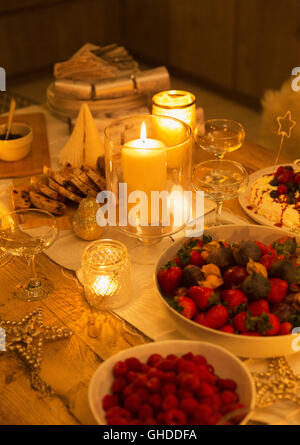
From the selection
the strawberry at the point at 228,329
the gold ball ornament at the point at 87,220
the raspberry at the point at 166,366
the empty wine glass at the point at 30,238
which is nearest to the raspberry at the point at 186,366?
the raspberry at the point at 166,366

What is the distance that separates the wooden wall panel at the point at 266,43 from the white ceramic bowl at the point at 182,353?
9.70 ft

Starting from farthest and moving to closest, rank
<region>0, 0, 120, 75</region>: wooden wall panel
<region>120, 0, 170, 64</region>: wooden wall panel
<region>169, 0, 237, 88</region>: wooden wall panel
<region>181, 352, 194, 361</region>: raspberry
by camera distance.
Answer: <region>120, 0, 170, 64</region>: wooden wall panel, <region>0, 0, 120, 75</region>: wooden wall panel, <region>169, 0, 237, 88</region>: wooden wall panel, <region>181, 352, 194, 361</region>: raspberry

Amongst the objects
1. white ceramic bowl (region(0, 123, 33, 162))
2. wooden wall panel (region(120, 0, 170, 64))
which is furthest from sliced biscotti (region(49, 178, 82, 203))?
wooden wall panel (region(120, 0, 170, 64))

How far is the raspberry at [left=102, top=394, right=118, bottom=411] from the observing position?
775 millimetres

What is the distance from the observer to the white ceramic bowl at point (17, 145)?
1.57 m

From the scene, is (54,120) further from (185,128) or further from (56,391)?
(56,391)

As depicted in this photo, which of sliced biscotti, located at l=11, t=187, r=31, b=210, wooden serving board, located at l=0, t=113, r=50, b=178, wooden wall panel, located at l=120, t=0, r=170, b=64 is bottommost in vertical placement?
wooden wall panel, located at l=120, t=0, r=170, b=64

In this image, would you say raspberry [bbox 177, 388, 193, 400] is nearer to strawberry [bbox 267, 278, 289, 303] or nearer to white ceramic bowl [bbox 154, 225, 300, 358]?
white ceramic bowl [bbox 154, 225, 300, 358]

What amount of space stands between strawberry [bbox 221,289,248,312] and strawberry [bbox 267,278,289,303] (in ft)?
0.15

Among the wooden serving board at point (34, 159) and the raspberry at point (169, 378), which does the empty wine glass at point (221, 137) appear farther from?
the raspberry at point (169, 378)

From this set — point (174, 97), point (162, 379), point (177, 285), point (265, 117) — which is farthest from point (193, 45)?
point (162, 379)

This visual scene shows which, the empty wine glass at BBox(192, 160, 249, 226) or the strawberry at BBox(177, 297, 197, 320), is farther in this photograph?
the empty wine glass at BBox(192, 160, 249, 226)

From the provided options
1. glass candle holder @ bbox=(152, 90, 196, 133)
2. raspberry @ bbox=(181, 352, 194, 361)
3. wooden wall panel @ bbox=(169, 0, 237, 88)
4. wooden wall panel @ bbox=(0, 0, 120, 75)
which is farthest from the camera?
wooden wall panel @ bbox=(0, 0, 120, 75)

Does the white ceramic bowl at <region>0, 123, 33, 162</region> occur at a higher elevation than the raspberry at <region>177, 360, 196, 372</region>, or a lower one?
lower
